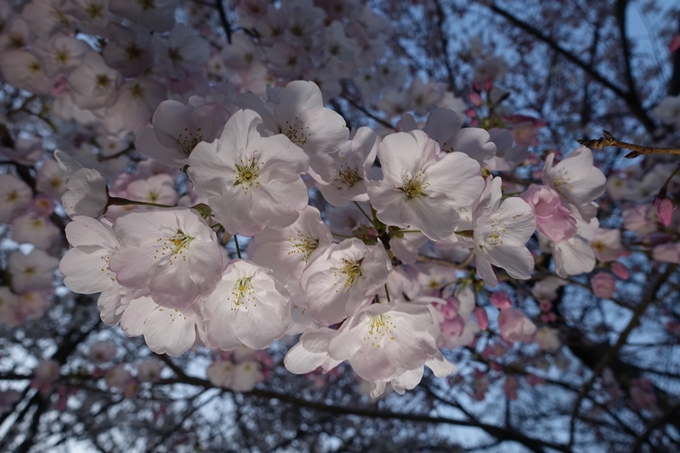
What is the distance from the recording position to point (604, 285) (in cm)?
191

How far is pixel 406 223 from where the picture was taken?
3.24ft

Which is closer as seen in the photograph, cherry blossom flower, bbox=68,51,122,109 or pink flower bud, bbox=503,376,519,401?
cherry blossom flower, bbox=68,51,122,109

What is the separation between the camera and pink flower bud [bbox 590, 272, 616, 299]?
6.24ft

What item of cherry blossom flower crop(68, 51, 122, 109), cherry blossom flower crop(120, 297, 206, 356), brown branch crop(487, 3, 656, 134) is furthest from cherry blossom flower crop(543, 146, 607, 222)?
brown branch crop(487, 3, 656, 134)

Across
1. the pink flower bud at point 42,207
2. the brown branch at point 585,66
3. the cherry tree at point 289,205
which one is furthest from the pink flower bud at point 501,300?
the brown branch at point 585,66

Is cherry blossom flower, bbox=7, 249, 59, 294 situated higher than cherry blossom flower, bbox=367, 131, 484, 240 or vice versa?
cherry blossom flower, bbox=367, 131, 484, 240

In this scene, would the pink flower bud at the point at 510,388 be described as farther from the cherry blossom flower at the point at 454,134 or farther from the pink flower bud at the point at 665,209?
the cherry blossom flower at the point at 454,134

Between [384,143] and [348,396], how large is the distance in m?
5.91

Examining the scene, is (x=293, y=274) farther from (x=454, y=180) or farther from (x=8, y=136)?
(x=8, y=136)

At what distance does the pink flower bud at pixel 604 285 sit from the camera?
1.90 meters

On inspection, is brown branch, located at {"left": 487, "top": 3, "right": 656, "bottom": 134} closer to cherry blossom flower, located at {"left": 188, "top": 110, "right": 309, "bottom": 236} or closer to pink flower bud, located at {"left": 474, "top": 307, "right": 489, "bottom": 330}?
pink flower bud, located at {"left": 474, "top": 307, "right": 489, "bottom": 330}

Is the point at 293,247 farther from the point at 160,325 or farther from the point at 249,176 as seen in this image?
the point at 160,325

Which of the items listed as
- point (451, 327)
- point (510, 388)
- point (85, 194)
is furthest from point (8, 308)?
point (510, 388)

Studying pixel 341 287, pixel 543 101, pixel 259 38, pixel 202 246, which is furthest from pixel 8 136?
pixel 543 101
